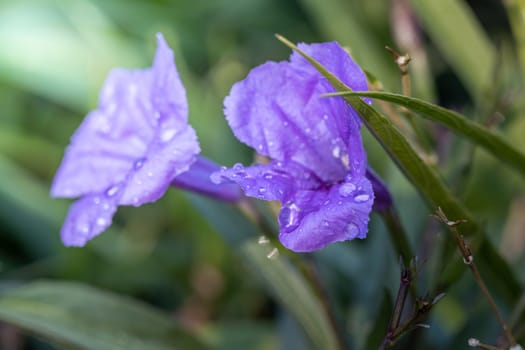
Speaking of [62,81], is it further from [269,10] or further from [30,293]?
[30,293]

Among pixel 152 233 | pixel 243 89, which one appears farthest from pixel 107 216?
pixel 152 233

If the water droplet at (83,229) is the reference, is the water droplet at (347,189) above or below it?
below

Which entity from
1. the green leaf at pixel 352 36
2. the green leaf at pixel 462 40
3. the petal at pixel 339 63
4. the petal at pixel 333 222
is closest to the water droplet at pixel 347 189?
the petal at pixel 333 222

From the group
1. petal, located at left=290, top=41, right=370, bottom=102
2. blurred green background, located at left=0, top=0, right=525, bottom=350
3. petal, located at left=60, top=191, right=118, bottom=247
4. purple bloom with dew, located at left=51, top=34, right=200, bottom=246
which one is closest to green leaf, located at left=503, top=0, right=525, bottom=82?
blurred green background, located at left=0, top=0, right=525, bottom=350

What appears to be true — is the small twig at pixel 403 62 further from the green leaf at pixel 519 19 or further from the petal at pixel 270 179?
the green leaf at pixel 519 19

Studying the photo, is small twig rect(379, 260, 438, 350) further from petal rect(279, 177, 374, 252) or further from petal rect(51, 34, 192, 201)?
petal rect(51, 34, 192, 201)

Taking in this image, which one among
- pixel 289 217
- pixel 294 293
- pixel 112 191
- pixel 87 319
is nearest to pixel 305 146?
pixel 289 217
